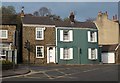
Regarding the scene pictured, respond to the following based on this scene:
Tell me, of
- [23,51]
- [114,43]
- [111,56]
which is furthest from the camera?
[114,43]

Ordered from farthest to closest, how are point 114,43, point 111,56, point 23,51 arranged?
1. point 114,43
2. point 111,56
3. point 23,51

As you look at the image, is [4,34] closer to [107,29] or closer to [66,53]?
[66,53]

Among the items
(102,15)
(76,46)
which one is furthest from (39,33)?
(102,15)

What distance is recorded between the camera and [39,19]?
48.5 meters

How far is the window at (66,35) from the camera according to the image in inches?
1859

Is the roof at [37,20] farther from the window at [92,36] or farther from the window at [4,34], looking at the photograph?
the window at [92,36]

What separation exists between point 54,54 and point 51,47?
1.14 m

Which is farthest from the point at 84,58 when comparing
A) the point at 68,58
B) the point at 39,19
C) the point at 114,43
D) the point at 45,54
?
the point at 114,43

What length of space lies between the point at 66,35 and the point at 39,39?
410 cm

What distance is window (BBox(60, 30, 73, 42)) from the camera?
155 feet

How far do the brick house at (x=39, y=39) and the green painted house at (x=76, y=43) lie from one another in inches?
41.2

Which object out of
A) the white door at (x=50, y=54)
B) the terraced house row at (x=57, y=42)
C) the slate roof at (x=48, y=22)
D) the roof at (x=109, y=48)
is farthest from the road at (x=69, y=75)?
the roof at (x=109, y=48)

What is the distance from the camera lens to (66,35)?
156 feet

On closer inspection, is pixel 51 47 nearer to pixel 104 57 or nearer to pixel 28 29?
pixel 28 29
